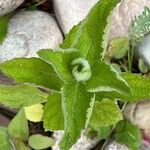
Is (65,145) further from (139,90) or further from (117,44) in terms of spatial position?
(117,44)

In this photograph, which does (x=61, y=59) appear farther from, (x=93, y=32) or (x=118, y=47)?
(x=118, y=47)

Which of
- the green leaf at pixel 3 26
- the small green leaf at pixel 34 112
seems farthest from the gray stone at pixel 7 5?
the small green leaf at pixel 34 112

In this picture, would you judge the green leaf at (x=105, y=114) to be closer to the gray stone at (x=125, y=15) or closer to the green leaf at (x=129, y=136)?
the green leaf at (x=129, y=136)

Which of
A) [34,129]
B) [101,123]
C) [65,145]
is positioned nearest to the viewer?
[65,145]

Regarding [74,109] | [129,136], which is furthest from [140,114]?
[74,109]

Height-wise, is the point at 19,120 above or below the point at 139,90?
below

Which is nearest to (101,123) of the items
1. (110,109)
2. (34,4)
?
(110,109)

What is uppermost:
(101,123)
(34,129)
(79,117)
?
(79,117)

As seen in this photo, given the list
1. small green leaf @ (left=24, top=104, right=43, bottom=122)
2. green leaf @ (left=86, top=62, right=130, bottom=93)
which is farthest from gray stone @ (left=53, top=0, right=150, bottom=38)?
green leaf @ (left=86, top=62, right=130, bottom=93)
